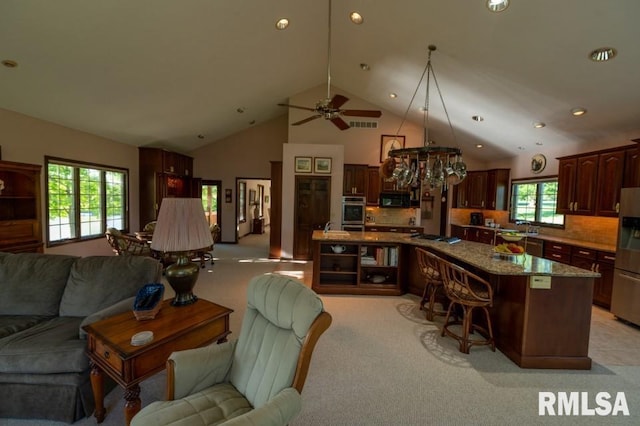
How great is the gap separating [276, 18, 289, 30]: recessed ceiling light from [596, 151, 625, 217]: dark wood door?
16.4 feet

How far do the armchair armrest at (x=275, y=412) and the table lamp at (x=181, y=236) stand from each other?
1201mm

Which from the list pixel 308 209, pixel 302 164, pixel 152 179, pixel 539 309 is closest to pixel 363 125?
pixel 302 164

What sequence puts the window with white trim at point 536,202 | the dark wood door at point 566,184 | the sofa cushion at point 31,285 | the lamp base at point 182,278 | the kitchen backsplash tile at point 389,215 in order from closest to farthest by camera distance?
1. the lamp base at point 182,278
2. the sofa cushion at point 31,285
3. the dark wood door at point 566,184
4. the window with white trim at point 536,202
5. the kitchen backsplash tile at point 389,215

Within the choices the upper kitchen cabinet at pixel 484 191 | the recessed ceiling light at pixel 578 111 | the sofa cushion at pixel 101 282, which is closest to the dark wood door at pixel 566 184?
the recessed ceiling light at pixel 578 111

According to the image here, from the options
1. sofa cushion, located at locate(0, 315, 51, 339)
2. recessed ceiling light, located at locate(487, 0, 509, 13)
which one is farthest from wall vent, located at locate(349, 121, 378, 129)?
sofa cushion, located at locate(0, 315, 51, 339)

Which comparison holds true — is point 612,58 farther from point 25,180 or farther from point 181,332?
point 25,180

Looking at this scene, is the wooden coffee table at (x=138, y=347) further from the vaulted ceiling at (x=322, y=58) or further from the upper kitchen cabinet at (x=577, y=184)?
the upper kitchen cabinet at (x=577, y=184)

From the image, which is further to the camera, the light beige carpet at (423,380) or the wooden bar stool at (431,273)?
the wooden bar stool at (431,273)

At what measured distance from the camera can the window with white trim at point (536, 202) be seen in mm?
5559

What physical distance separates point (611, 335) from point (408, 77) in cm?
451

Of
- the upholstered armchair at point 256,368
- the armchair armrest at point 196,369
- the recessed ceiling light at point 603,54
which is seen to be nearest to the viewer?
the upholstered armchair at point 256,368

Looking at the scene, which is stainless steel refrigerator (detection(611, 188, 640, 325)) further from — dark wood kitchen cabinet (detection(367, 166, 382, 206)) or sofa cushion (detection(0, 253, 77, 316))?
sofa cushion (detection(0, 253, 77, 316))

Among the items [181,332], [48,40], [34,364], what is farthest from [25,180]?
[181,332]

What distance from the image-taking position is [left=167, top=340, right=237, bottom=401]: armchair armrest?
4.79 ft
